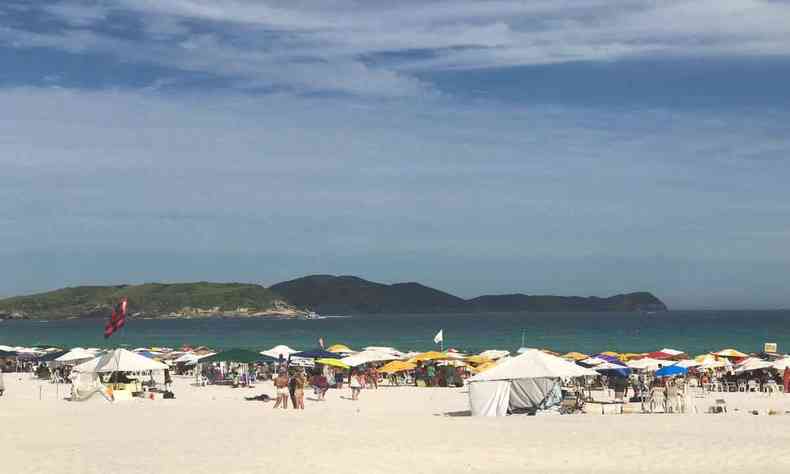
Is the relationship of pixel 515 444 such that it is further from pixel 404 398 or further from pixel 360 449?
pixel 404 398

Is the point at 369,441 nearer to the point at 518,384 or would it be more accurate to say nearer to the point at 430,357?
the point at 518,384

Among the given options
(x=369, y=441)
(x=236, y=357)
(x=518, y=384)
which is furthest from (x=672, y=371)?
(x=369, y=441)

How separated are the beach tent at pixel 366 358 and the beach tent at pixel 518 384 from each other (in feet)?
38.4

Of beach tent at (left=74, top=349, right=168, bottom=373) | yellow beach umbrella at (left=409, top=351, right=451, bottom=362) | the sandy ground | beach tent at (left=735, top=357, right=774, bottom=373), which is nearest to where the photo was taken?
the sandy ground

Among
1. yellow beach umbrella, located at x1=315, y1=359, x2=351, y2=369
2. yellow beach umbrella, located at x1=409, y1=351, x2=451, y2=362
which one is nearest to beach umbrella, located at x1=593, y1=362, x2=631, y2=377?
yellow beach umbrella, located at x1=409, y1=351, x2=451, y2=362

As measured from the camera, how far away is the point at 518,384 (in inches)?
885

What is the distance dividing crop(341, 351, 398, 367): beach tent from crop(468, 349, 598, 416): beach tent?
11.7 m

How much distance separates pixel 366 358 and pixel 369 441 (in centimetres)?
1934

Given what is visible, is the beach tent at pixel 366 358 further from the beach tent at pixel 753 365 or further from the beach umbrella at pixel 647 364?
the beach tent at pixel 753 365

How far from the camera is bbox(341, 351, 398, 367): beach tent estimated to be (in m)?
34.2

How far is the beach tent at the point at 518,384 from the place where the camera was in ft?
71.4

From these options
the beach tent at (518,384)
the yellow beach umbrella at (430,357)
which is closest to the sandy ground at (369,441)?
the beach tent at (518,384)

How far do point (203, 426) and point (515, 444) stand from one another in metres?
6.22

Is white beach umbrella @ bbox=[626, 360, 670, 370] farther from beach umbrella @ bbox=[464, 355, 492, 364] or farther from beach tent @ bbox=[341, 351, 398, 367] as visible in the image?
beach tent @ bbox=[341, 351, 398, 367]
